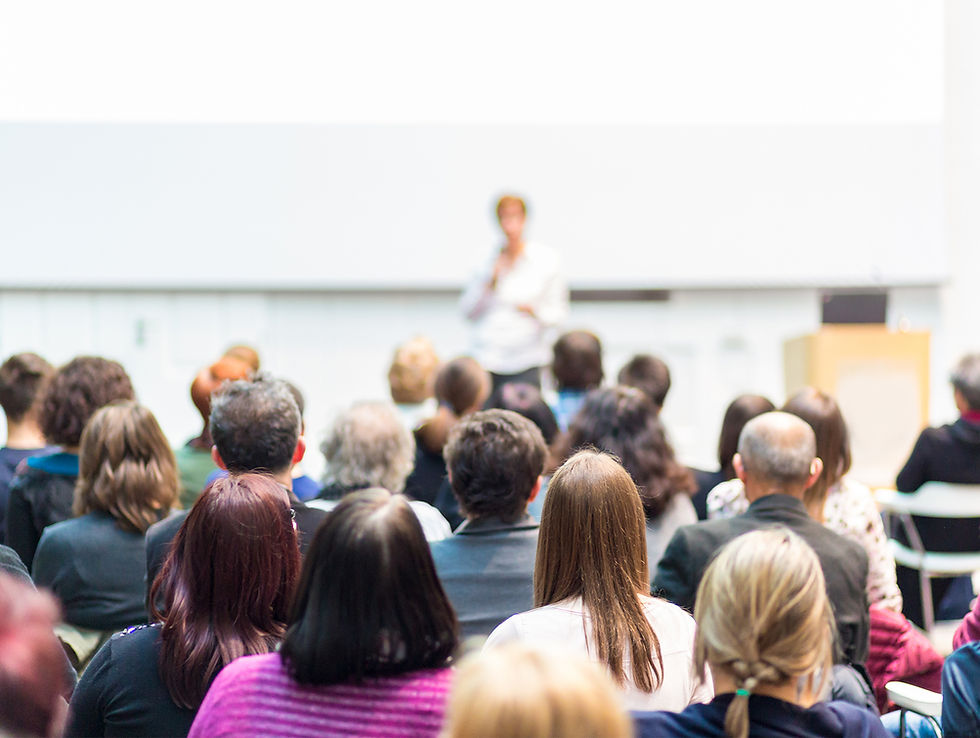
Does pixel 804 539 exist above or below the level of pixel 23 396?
below

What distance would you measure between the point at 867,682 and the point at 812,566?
1.11 m

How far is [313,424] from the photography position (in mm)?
6414

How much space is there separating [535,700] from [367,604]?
1.64 feet

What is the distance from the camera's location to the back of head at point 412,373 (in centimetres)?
449

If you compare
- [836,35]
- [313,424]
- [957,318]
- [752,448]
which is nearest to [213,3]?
[313,424]

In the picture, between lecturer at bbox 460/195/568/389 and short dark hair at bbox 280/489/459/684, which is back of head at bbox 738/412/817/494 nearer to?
short dark hair at bbox 280/489/459/684

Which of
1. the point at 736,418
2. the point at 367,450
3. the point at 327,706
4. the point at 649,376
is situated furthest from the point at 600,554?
the point at 649,376

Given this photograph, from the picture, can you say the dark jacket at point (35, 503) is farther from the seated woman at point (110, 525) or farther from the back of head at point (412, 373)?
the back of head at point (412, 373)

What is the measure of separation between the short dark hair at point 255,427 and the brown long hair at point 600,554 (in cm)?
92

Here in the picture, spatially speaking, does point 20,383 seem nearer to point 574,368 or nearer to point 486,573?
point 486,573

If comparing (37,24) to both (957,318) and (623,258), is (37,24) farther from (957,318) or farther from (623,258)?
(957,318)

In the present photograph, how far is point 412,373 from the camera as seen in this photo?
4492 mm

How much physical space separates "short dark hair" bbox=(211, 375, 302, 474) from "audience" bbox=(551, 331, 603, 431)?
1.89 m

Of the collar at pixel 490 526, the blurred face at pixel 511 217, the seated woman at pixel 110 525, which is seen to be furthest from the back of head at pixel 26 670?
the blurred face at pixel 511 217
